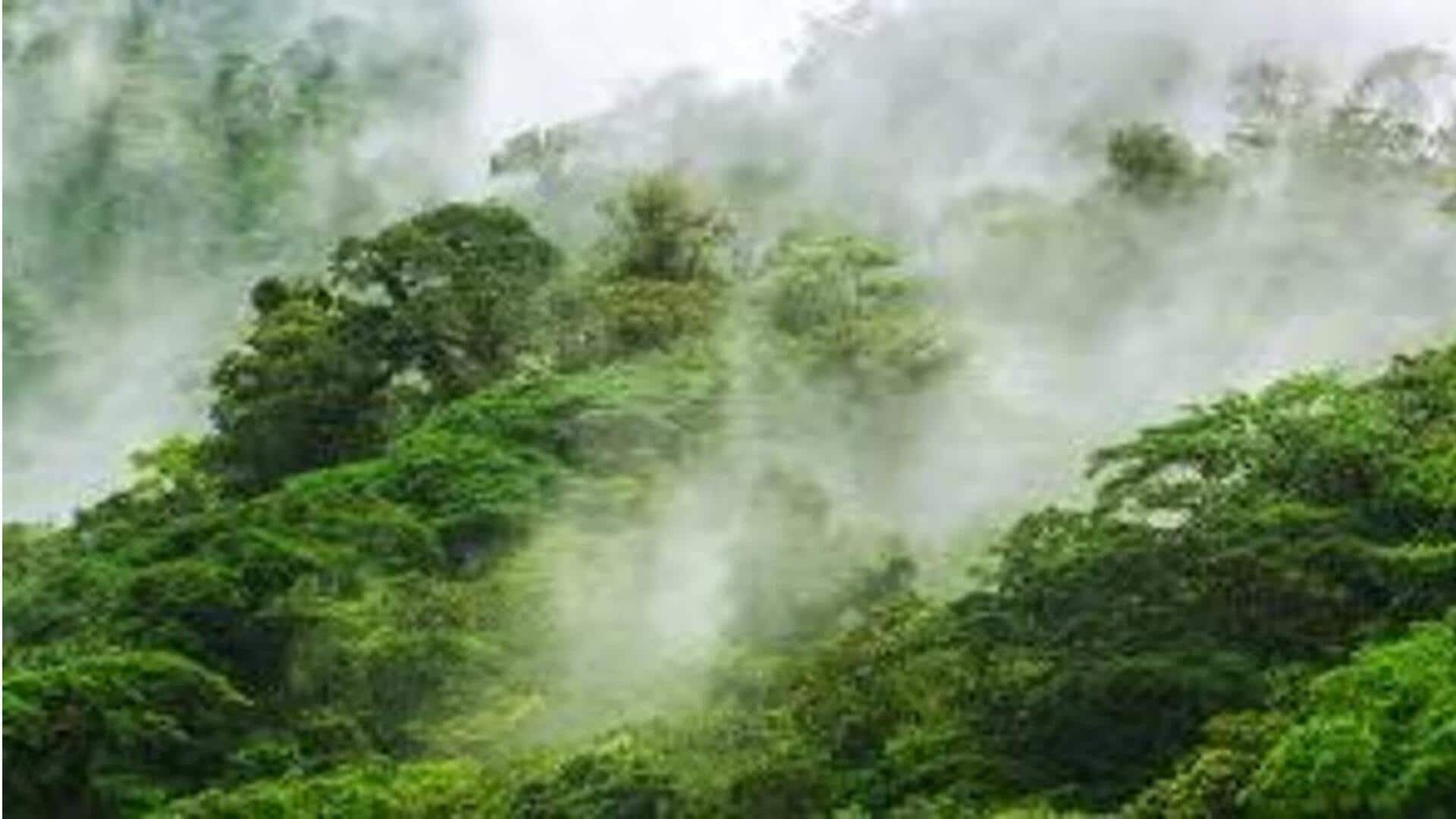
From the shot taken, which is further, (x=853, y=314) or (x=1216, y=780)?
(x=853, y=314)

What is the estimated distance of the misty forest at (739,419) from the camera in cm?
1692

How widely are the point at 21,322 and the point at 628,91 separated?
11.1 meters

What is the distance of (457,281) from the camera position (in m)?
30.6

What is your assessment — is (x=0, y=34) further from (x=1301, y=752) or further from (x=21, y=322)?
(x=1301, y=752)

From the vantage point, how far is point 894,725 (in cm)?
1759

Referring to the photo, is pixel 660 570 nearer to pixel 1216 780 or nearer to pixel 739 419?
pixel 739 419

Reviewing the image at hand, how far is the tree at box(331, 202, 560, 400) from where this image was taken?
30.6 m

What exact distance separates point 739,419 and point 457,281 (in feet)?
14.6

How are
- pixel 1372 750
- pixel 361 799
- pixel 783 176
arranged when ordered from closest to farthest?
1. pixel 1372 750
2. pixel 361 799
3. pixel 783 176

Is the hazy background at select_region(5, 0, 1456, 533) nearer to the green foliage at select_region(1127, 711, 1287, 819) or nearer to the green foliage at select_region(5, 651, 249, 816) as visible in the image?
the green foliage at select_region(5, 651, 249, 816)

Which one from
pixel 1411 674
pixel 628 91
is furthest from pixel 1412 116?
pixel 1411 674

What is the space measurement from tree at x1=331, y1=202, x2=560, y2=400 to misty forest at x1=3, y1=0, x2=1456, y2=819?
0.07 m

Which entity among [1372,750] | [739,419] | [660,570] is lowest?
[1372,750]

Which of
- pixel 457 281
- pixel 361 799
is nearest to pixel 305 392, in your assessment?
pixel 457 281
